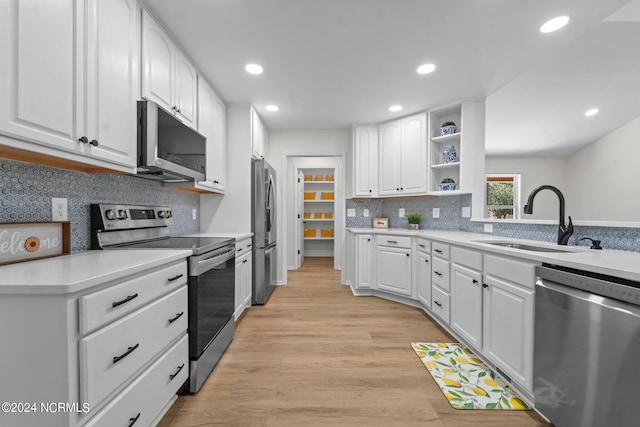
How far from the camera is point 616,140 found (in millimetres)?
1640

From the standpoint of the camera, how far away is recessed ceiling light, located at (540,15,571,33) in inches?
69.6

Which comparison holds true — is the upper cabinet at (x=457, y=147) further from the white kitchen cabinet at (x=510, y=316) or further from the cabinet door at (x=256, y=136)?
the cabinet door at (x=256, y=136)

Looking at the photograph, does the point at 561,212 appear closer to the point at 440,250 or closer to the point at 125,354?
the point at 440,250

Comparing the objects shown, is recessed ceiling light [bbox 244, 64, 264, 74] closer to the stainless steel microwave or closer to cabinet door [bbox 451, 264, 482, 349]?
the stainless steel microwave

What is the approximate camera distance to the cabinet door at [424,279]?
9.11 feet

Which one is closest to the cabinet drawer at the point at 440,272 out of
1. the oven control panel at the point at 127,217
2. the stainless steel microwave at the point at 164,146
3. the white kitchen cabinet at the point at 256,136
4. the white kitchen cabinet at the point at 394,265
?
the white kitchen cabinet at the point at 394,265

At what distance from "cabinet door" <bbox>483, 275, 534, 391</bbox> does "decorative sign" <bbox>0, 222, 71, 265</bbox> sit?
Answer: 2520mm

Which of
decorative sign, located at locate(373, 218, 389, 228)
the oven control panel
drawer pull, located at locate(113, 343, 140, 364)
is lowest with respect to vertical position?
drawer pull, located at locate(113, 343, 140, 364)

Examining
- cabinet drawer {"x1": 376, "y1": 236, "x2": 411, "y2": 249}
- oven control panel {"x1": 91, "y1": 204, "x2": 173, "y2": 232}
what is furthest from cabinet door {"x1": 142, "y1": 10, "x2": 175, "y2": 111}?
cabinet drawer {"x1": 376, "y1": 236, "x2": 411, "y2": 249}

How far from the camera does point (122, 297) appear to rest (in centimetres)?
106

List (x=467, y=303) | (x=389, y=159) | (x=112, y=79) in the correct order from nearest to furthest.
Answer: (x=112, y=79)
(x=467, y=303)
(x=389, y=159)

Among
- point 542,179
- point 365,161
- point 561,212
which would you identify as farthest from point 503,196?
point 365,161

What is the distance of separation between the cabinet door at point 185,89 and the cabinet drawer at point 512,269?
2505 millimetres

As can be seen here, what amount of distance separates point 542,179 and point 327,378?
2.23 m
